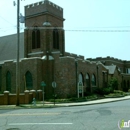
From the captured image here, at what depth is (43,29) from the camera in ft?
120

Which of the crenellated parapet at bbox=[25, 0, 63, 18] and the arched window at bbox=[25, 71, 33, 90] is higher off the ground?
Answer: the crenellated parapet at bbox=[25, 0, 63, 18]

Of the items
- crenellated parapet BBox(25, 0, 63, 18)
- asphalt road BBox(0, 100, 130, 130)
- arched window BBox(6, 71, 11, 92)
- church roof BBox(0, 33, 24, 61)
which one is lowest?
asphalt road BBox(0, 100, 130, 130)

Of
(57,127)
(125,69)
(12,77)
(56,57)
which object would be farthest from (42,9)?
(125,69)

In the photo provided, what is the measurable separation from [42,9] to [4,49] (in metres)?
12.2

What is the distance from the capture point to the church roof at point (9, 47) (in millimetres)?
42156

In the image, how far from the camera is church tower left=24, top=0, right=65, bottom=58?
36.5 metres

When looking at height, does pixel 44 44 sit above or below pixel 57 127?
above

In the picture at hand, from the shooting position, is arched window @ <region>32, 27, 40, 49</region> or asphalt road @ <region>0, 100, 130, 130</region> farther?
arched window @ <region>32, 27, 40, 49</region>

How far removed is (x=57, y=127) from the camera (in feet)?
34.9

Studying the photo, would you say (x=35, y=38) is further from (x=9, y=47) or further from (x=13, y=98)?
(x=13, y=98)

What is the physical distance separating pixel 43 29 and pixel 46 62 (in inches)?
208

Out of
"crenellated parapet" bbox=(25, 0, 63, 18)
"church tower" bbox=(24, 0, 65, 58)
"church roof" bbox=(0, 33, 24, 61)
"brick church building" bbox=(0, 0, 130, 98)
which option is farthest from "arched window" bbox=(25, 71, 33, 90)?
"crenellated parapet" bbox=(25, 0, 63, 18)

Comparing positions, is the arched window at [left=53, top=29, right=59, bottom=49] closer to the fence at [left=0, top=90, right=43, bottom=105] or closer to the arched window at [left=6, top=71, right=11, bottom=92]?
the arched window at [left=6, top=71, right=11, bottom=92]

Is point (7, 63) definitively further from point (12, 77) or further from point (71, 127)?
point (71, 127)
